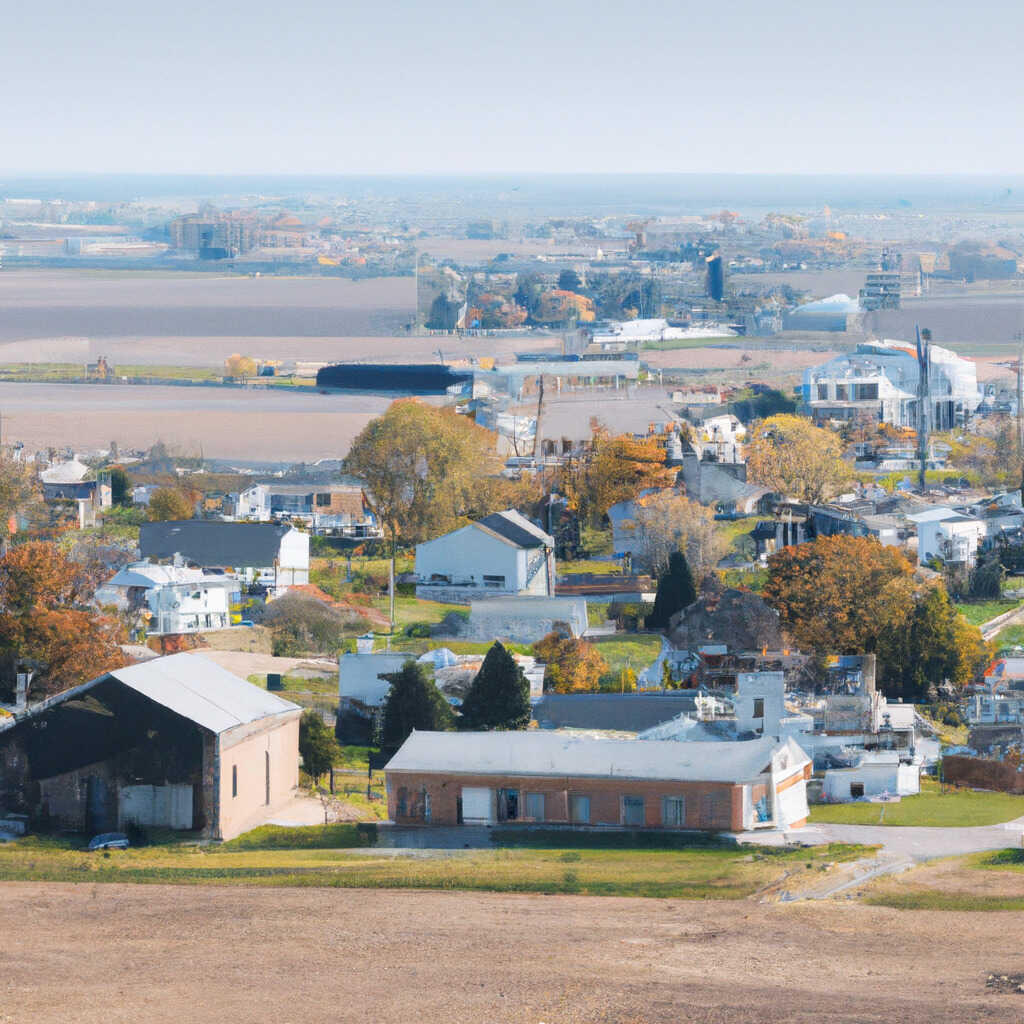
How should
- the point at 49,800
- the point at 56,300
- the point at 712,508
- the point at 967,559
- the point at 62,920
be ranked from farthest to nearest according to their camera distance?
the point at 56,300 → the point at 712,508 → the point at 967,559 → the point at 49,800 → the point at 62,920

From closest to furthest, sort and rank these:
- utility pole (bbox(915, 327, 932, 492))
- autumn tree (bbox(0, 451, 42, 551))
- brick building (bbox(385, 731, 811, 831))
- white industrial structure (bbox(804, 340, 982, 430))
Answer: brick building (bbox(385, 731, 811, 831)) → autumn tree (bbox(0, 451, 42, 551)) → utility pole (bbox(915, 327, 932, 492)) → white industrial structure (bbox(804, 340, 982, 430))

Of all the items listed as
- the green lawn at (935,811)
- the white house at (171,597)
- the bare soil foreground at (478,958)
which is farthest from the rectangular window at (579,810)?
the white house at (171,597)

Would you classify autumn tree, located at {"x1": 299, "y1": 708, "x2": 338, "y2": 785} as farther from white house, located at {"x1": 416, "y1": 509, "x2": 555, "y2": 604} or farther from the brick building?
white house, located at {"x1": 416, "y1": 509, "x2": 555, "y2": 604}

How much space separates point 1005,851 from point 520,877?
3.62 m

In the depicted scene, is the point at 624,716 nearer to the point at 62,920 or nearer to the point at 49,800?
the point at 49,800

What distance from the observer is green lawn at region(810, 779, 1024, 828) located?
19078mm

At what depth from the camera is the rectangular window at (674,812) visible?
18547 mm

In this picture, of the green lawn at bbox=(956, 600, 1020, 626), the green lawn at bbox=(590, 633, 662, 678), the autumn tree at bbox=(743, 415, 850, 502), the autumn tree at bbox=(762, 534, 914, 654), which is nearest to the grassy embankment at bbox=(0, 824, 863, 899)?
the green lawn at bbox=(590, 633, 662, 678)

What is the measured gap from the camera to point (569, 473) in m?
36.8

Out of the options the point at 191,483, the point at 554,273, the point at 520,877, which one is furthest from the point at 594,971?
the point at 554,273

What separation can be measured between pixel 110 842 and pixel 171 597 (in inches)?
406

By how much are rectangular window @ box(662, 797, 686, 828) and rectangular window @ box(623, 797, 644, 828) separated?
18cm

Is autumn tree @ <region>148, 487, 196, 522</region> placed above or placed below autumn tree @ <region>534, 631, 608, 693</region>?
below

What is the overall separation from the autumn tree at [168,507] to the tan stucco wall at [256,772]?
50.9 ft
